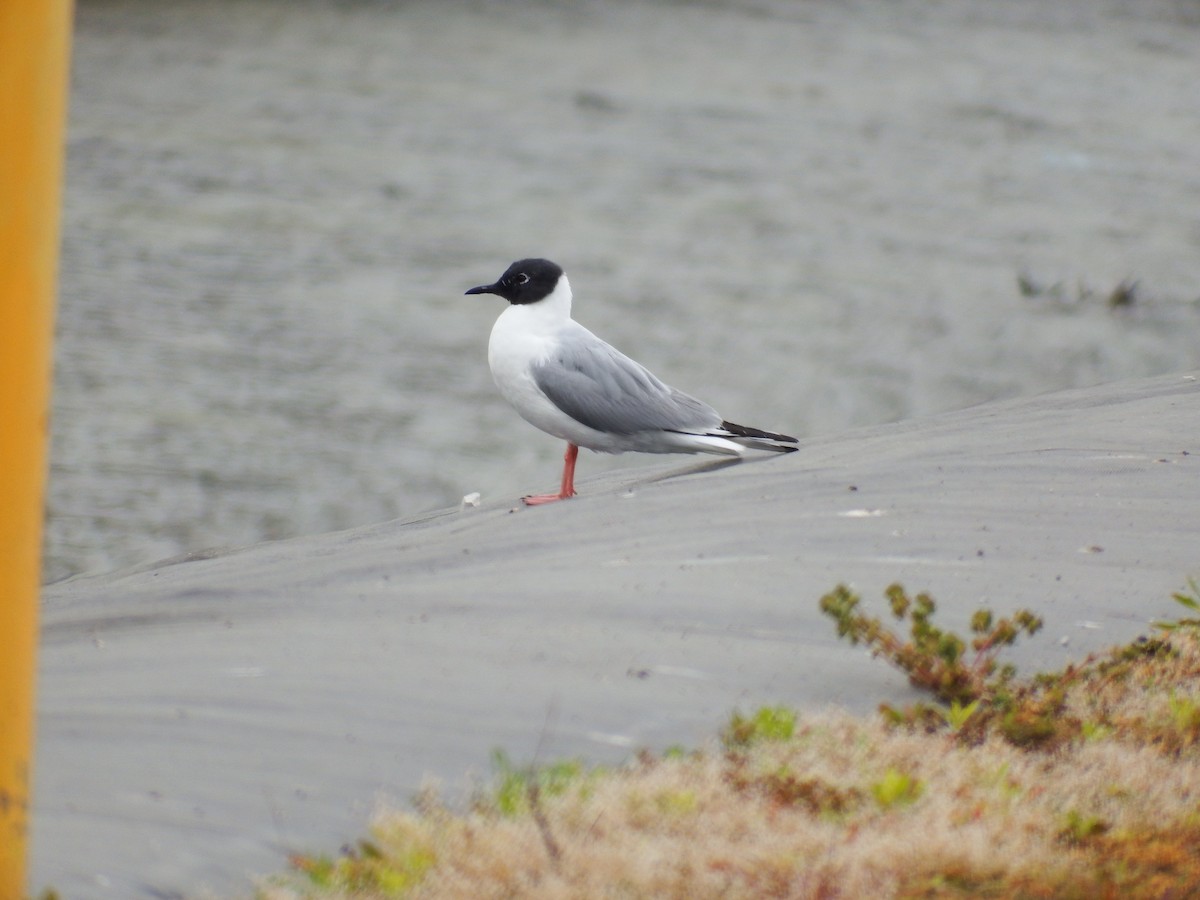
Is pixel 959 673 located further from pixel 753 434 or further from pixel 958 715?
pixel 753 434

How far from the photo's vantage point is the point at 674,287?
1363 cm

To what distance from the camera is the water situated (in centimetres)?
1072

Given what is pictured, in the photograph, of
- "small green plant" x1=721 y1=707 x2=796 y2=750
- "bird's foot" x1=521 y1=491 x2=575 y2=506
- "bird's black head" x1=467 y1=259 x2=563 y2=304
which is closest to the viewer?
"small green plant" x1=721 y1=707 x2=796 y2=750

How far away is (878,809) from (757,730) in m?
0.35

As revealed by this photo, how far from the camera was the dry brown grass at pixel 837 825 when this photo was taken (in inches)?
112

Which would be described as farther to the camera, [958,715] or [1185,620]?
[1185,620]

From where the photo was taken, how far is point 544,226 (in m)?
15.1

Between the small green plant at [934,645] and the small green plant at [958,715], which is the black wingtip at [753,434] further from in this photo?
the small green plant at [958,715]

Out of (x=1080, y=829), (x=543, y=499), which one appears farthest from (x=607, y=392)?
(x=1080, y=829)

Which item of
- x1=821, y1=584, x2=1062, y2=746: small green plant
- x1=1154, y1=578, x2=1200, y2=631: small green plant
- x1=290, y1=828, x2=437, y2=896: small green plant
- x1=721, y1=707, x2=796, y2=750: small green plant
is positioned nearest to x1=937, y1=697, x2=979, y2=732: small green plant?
x1=821, y1=584, x2=1062, y2=746: small green plant

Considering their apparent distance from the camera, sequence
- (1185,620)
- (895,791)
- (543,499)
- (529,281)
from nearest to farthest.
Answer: (895,791)
(1185,620)
(543,499)
(529,281)

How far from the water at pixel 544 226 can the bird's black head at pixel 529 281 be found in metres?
1.69

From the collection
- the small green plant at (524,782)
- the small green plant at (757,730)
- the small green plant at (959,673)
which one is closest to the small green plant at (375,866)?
the small green plant at (524,782)

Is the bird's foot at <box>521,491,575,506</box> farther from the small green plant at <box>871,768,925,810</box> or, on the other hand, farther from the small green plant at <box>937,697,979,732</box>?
the small green plant at <box>871,768,925,810</box>
